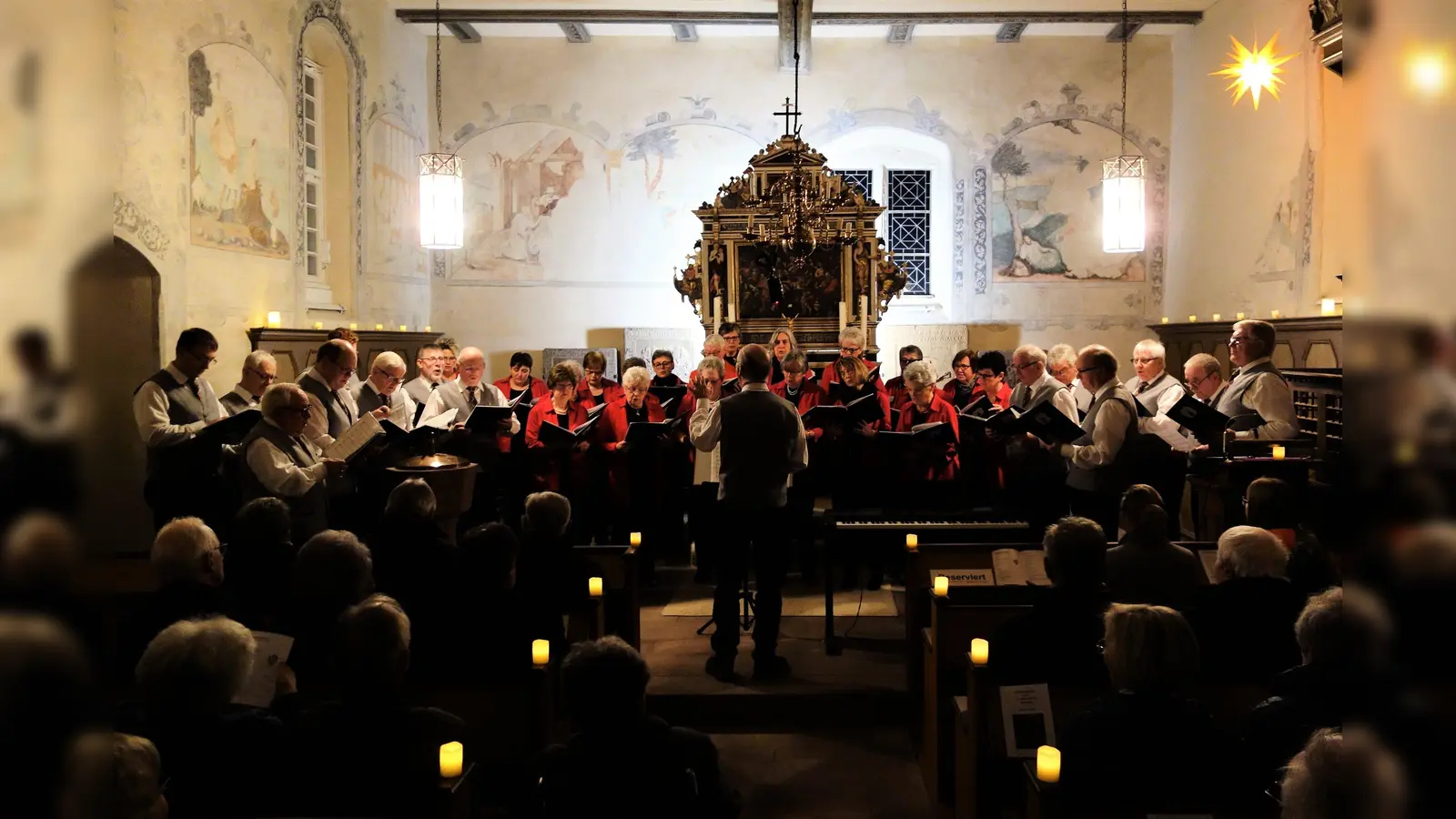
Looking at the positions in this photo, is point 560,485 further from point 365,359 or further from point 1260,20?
point 1260,20

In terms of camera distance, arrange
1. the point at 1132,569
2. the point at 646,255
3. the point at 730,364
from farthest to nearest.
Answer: the point at 646,255, the point at 730,364, the point at 1132,569

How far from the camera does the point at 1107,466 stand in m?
5.79

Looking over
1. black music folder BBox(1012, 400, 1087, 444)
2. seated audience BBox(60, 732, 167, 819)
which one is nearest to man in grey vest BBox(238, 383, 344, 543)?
seated audience BBox(60, 732, 167, 819)

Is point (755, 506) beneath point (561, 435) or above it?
beneath

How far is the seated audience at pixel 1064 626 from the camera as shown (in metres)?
3.33

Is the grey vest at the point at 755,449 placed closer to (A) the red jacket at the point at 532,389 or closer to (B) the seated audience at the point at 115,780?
(A) the red jacket at the point at 532,389

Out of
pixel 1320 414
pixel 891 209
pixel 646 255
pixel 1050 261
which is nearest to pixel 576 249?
pixel 646 255

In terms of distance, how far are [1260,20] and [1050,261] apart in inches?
140

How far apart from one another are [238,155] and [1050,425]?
6.74 metres

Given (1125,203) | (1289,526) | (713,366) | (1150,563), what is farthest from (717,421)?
(1125,203)

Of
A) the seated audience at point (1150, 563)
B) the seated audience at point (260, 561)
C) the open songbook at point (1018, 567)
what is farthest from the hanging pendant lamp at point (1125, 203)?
the seated audience at point (260, 561)

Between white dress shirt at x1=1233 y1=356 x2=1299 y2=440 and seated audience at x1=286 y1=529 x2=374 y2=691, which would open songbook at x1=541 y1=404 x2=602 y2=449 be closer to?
seated audience at x1=286 y1=529 x2=374 y2=691

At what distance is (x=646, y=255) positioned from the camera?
13227 mm

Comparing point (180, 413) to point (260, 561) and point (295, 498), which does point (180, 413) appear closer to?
point (295, 498)
